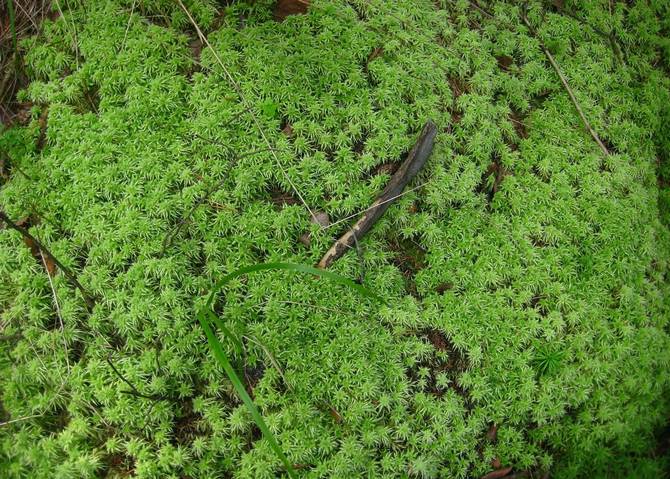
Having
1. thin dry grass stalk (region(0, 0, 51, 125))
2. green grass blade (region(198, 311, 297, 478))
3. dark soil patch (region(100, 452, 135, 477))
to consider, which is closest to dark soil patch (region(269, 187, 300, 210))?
green grass blade (region(198, 311, 297, 478))

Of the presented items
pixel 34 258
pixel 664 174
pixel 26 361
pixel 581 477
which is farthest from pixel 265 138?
pixel 664 174

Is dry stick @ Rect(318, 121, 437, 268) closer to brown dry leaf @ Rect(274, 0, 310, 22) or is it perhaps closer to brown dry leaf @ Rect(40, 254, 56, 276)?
brown dry leaf @ Rect(274, 0, 310, 22)

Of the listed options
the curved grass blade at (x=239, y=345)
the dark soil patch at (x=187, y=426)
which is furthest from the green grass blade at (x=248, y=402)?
the dark soil patch at (x=187, y=426)

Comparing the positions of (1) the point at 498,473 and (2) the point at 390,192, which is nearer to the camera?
(1) the point at 498,473

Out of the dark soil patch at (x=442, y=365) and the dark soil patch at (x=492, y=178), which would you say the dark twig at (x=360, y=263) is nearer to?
the dark soil patch at (x=442, y=365)

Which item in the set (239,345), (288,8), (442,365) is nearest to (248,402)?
(239,345)

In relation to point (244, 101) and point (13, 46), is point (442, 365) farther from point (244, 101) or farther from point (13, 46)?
point (13, 46)
